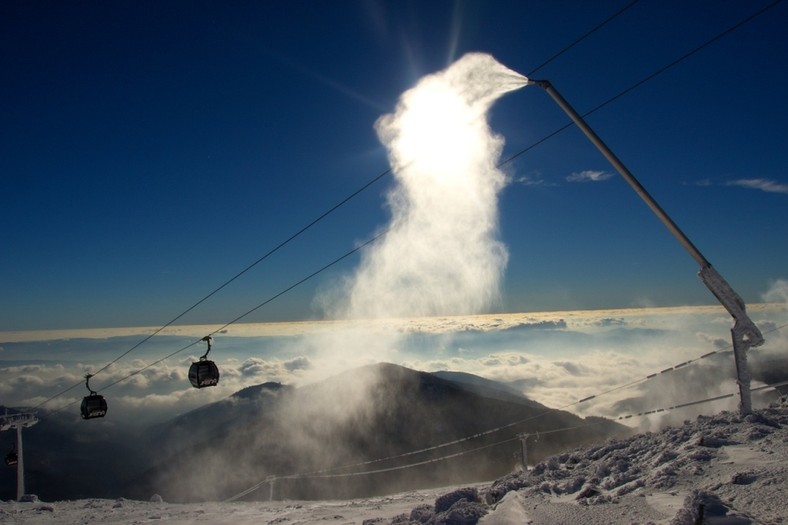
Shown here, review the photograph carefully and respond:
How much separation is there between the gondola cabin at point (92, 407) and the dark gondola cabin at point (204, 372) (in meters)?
10.9

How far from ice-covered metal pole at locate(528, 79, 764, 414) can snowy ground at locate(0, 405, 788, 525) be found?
112 centimetres

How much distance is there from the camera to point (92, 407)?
Answer: 93.0 feet

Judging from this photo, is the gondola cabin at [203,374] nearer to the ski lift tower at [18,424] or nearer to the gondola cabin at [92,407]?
the gondola cabin at [92,407]

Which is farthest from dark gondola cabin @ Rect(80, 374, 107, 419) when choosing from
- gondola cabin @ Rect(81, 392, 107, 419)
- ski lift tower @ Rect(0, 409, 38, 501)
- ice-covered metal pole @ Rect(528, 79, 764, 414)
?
ice-covered metal pole @ Rect(528, 79, 764, 414)

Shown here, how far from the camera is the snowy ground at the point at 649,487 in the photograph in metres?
7.42

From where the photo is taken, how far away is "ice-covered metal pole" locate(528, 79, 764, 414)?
12.6 metres

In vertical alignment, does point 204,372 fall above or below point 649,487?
above

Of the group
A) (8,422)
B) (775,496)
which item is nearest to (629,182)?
(775,496)

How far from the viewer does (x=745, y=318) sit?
1323cm

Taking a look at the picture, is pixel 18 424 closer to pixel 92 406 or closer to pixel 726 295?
pixel 92 406

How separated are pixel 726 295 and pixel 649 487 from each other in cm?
718

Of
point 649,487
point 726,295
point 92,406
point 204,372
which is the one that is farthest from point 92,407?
point 726,295

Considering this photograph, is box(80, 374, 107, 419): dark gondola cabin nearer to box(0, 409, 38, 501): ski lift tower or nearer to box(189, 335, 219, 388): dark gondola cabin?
box(189, 335, 219, 388): dark gondola cabin

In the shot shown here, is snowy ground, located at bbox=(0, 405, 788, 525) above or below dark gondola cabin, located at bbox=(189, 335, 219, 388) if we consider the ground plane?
below
